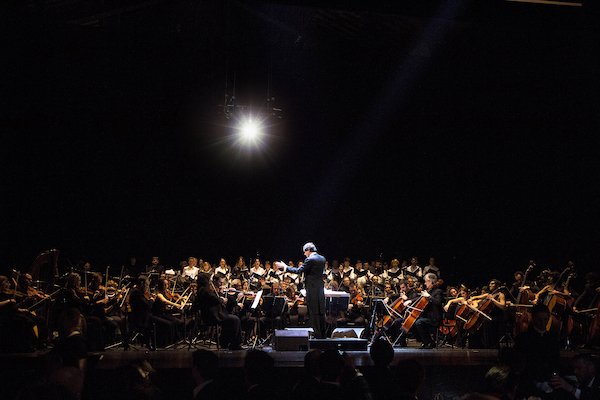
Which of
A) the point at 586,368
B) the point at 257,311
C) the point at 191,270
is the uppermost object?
the point at 191,270

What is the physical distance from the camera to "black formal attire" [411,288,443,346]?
27.4 feet

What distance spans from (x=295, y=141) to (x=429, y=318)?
8347 mm

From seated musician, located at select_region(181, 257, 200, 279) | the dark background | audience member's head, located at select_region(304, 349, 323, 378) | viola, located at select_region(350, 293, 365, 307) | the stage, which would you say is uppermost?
the dark background

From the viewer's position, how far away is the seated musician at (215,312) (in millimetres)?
7914

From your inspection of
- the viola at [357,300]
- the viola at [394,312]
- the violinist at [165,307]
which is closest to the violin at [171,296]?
the violinist at [165,307]

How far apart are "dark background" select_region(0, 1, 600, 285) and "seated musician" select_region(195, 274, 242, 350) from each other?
19.6 feet

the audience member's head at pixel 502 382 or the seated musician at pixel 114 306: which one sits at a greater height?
the seated musician at pixel 114 306

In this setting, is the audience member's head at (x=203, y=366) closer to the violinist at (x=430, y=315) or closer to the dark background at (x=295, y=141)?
the violinist at (x=430, y=315)

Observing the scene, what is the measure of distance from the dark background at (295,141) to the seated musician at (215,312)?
598cm

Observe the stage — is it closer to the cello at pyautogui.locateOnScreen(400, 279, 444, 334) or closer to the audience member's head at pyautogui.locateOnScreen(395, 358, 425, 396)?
the cello at pyautogui.locateOnScreen(400, 279, 444, 334)

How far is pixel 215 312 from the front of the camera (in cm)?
792

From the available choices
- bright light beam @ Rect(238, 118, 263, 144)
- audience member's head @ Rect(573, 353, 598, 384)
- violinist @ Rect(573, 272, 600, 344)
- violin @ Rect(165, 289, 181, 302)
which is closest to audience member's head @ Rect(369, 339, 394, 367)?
audience member's head @ Rect(573, 353, 598, 384)

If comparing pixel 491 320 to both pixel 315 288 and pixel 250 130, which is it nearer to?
pixel 315 288

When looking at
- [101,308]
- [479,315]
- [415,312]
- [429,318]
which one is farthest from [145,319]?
[479,315]
